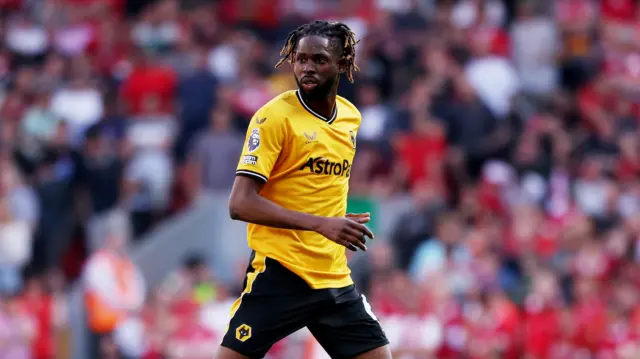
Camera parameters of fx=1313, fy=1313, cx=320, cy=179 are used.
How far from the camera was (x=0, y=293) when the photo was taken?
14.3 meters

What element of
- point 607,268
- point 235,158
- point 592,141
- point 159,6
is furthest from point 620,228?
point 159,6

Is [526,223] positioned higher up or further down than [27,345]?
higher up

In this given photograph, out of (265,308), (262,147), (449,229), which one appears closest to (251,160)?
(262,147)

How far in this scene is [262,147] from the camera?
6.47 meters

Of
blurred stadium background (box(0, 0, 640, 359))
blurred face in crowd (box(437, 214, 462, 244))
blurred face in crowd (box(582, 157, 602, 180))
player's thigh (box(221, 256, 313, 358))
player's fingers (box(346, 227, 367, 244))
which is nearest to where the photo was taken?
player's fingers (box(346, 227, 367, 244))

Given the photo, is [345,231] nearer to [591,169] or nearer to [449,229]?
[449,229]

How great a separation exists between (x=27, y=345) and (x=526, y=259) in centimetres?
526

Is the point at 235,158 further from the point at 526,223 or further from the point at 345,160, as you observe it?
the point at 345,160

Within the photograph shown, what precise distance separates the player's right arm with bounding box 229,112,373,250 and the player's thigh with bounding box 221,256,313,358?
37cm

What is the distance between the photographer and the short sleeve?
6.46 m

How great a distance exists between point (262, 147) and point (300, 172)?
0.94ft

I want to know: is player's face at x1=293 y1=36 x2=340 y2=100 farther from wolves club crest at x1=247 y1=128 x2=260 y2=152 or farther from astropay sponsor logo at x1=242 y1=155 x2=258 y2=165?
astropay sponsor logo at x1=242 y1=155 x2=258 y2=165

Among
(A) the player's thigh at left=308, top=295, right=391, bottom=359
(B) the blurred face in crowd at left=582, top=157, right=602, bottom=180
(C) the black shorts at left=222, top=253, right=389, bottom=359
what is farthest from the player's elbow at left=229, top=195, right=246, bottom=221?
(B) the blurred face in crowd at left=582, top=157, right=602, bottom=180

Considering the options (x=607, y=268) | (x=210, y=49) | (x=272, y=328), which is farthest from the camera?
(x=210, y=49)
